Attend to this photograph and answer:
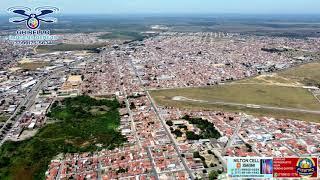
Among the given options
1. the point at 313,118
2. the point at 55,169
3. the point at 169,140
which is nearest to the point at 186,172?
the point at 169,140

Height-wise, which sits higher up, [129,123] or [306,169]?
[306,169]

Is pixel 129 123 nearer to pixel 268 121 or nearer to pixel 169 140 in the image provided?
pixel 169 140

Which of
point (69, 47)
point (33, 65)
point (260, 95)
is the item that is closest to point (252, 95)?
point (260, 95)

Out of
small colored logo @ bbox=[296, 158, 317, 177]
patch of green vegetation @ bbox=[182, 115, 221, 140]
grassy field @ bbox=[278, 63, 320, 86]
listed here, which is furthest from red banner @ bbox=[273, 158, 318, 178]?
grassy field @ bbox=[278, 63, 320, 86]

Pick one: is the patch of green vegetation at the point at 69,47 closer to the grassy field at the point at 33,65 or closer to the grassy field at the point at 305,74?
the grassy field at the point at 33,65

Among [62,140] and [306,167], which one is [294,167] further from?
[62,140]
